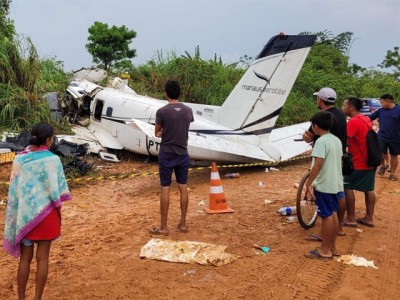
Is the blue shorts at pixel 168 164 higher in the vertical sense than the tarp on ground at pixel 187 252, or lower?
higher

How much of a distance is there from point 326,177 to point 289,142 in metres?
6.11

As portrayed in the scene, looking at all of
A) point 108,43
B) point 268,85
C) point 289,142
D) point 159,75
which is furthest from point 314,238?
point 108,43

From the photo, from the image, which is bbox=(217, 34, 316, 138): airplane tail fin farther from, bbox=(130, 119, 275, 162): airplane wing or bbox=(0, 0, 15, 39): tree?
bbox=(0, 0, 15, 39): tree

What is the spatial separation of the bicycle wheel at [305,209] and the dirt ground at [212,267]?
4.7 inches

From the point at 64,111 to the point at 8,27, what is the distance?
485 centimetres

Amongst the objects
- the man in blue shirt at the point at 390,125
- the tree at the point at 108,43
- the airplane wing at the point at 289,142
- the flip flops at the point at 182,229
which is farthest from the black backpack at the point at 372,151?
the tree at the point at 108,43

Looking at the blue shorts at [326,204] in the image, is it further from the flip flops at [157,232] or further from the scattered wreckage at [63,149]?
the scattered wreckage at [63,149]

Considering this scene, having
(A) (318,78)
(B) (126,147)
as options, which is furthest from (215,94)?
(B) (126,147)

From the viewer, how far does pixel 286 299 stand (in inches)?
155

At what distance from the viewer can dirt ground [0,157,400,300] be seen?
13.5ft

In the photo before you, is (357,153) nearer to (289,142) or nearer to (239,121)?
(239,121)

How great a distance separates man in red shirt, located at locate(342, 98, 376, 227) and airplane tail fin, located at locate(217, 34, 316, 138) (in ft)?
11.5

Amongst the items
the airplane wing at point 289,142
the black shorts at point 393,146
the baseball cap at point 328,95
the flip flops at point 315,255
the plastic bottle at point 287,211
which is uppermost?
the baseball cap at point 328,95

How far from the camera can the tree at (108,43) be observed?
76.5 feet
